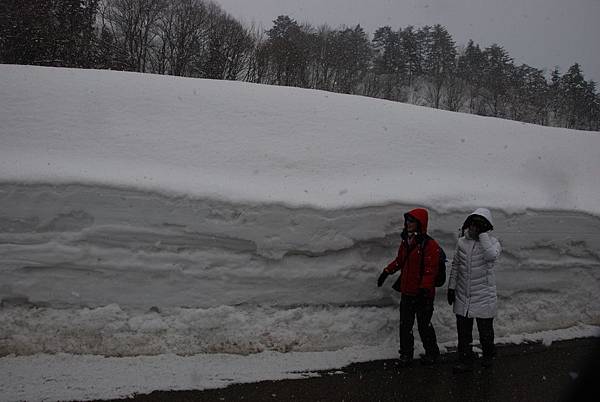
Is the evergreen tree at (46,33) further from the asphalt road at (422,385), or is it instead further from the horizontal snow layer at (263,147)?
the asphalt road at (422,385)

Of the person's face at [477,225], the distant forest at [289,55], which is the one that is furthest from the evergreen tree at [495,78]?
the person's face at [477,225]

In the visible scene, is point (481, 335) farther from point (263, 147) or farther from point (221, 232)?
point (263, 147)

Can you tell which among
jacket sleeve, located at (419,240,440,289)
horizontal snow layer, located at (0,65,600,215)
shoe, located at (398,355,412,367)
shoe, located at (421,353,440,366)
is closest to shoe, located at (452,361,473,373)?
shoe, located at (421,353,440,366)

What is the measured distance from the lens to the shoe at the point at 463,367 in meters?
4.53

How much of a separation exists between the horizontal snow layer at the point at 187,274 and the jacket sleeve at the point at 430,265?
847mm

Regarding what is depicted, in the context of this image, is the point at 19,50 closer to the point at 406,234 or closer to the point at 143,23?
the point at 143,23

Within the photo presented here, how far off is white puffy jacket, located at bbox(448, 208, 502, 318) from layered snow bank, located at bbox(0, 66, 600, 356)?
76 centimetres

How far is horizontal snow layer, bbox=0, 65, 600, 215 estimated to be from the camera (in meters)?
4.96

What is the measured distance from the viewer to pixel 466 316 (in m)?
4.69

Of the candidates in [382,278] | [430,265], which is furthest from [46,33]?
[430,265]

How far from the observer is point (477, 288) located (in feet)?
15.4

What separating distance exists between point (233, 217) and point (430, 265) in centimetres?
210

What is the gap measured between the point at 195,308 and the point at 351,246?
6.10ft

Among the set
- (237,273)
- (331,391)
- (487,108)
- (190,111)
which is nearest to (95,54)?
(190,111)
